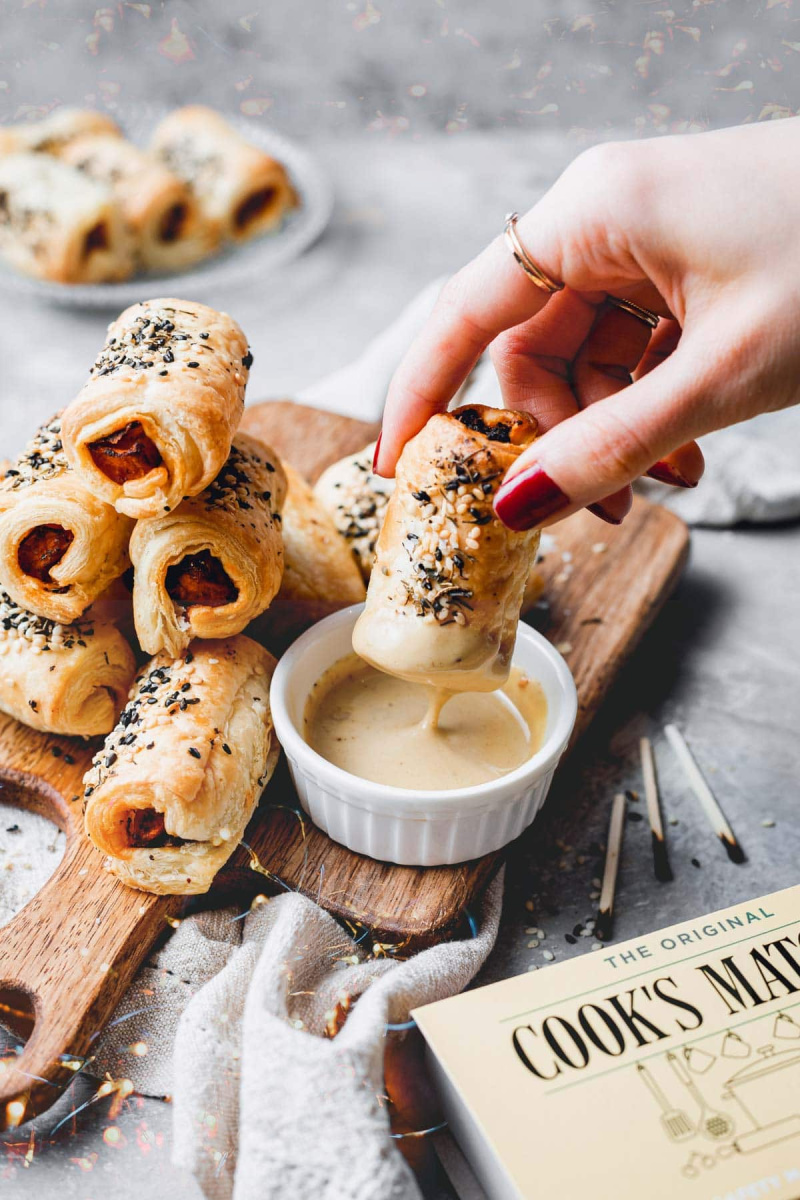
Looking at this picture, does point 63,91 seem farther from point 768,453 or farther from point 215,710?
point 215,710

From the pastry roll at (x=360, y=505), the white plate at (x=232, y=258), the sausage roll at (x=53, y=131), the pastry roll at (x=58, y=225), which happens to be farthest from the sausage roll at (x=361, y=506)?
the sausage roll at (x=53, y=131)

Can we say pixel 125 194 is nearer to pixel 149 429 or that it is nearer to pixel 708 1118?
pixel 149 429

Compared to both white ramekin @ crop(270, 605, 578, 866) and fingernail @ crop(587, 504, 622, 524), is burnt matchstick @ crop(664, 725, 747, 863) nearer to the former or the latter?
white ramekin @ crop(270, 605, 578, 866)

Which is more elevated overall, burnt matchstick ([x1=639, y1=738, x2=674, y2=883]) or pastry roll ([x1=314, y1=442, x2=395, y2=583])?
pastry roll ([x1=314, y1=442, x2=395, y2=583])

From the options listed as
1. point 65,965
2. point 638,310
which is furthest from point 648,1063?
point 638,310

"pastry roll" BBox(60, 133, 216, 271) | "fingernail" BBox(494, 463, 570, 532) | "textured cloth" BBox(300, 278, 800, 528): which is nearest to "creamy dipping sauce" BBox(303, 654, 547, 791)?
"fingernail" BBox(494, 463, 570, 532)

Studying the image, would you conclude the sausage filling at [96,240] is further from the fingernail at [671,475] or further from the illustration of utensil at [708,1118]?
the illustration of utensil at [708,1118]
